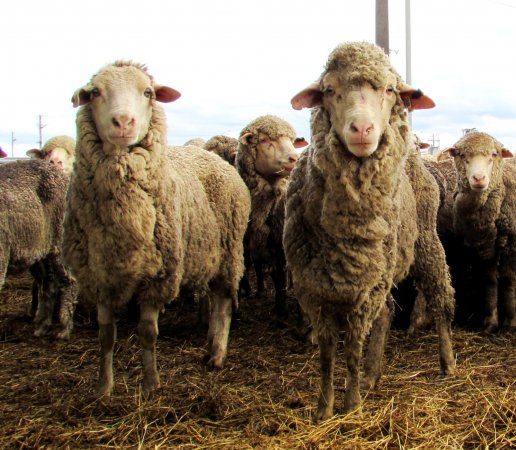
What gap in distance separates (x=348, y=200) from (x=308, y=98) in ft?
2.35

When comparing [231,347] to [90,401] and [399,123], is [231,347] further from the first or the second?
[399,123]

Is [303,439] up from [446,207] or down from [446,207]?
down

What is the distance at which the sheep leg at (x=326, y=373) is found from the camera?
12.0 ft

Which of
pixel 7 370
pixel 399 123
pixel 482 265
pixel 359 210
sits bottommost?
pixel 7 370

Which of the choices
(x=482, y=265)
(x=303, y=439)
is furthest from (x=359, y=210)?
(x=482, y=265)

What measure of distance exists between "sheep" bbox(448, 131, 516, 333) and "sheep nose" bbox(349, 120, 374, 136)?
3.07m

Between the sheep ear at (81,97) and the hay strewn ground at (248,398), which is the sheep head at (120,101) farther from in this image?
the hay strewn ground at (248,398)

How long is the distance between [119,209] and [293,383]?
5.93 ft

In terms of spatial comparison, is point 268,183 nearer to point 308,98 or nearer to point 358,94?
point 308,98

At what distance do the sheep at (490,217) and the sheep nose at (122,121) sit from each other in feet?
11.5

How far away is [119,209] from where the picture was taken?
13.1 ft

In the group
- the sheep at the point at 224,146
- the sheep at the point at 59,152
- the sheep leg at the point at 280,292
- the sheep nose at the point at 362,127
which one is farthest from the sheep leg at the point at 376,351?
the sheep at the point at 59,152

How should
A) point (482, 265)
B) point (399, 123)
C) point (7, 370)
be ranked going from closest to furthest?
point (399, 123)
point (7, 370)
point (482, 265)

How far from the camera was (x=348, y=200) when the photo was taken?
3451 millimetres
